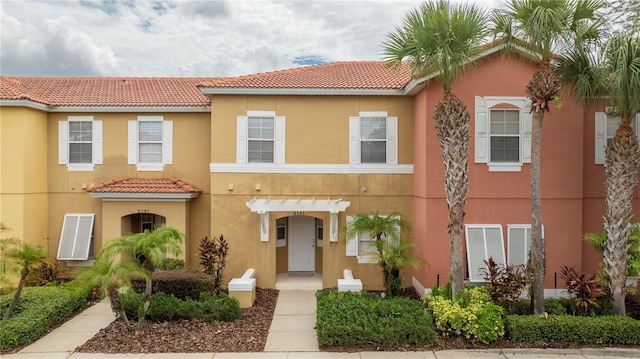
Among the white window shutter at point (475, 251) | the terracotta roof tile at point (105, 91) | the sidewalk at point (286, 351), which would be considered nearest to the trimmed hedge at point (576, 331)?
the sidewalk at point (286, 351)

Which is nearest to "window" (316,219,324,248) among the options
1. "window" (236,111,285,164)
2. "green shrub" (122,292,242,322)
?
"window" (236,111,285,164)

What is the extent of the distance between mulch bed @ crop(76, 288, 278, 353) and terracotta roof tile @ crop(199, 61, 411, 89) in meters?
7.65

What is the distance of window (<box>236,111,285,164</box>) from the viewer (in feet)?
46.2

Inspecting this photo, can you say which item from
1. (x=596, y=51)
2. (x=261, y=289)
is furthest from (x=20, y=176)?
(x=596, y=51)

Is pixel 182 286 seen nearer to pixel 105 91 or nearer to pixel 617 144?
pixel 105 91

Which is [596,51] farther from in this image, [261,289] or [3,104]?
[3,104]

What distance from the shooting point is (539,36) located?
30.9 ft

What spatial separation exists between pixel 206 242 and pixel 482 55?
1025 cm

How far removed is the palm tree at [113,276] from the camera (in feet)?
30.8

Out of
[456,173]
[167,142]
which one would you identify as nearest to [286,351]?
[456,173]

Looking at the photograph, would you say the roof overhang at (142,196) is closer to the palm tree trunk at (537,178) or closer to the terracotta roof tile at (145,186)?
the terracotta roof tile at (145,186)

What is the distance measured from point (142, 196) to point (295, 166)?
5.49 m

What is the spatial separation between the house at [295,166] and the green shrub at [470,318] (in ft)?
8.31

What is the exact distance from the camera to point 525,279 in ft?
33.2
